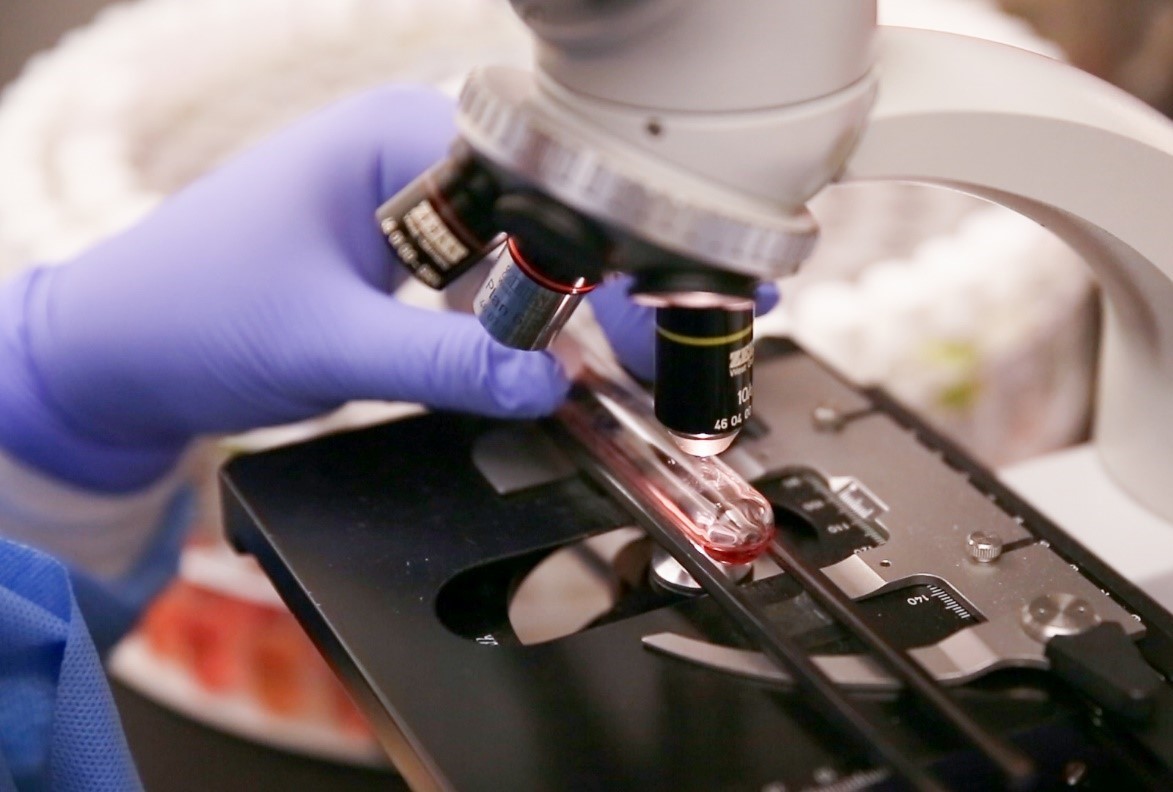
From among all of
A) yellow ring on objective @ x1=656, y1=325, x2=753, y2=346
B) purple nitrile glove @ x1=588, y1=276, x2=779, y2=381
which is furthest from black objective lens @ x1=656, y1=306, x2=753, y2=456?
purple nitrile glove @ x1=588, y1=276, x2=779, y2=381

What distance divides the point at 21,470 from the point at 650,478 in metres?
0.51

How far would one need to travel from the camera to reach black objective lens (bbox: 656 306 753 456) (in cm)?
52

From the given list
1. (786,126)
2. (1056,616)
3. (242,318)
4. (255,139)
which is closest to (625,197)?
(786,126)

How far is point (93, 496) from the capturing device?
3.18 feet

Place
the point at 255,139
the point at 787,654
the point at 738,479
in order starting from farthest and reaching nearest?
the point at 255,139
the point at 738,479
the point at 787,654

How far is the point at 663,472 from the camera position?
69 centimetres

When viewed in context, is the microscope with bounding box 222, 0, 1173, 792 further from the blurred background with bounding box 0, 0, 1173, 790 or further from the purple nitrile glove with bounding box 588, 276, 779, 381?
the blurred background with bounding box 0, 0, 1173, 790

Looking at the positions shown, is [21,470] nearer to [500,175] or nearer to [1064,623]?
[500,175]

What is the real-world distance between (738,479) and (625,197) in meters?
0.25

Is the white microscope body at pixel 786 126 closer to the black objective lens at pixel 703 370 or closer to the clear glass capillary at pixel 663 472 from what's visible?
the black objective lens at pixel 703 370

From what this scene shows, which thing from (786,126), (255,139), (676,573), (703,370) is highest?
(786,126)

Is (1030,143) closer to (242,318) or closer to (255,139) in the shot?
(242,318)

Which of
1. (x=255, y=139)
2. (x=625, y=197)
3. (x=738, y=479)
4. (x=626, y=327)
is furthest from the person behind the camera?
(x=255, y=139)

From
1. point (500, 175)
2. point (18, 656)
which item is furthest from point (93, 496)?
point (500, 175)
